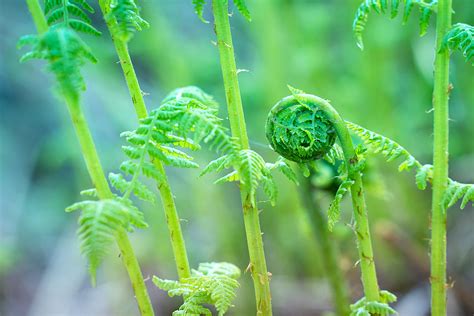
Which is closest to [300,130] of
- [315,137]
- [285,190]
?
[315,137]

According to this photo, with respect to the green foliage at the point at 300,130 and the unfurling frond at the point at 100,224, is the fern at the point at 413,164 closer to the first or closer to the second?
the green foliage at the point at 300,130

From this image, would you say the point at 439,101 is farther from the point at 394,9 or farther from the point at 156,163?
the point at 156,163

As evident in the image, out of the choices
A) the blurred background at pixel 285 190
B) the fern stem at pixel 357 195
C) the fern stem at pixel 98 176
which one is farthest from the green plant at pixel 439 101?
the blurred background at pixel 285 190

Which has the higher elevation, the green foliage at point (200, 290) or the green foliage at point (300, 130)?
the green foliage at point (300, 130)

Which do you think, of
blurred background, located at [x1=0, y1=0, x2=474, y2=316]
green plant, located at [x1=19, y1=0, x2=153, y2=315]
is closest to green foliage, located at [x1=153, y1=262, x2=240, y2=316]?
green plant, located at [x1=19, y1=0, x2=153, y2=315]

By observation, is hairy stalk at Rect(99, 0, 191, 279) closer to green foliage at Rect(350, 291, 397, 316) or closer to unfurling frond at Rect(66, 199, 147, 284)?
unfurling frond at Rect(66, 199, 147, 284)
